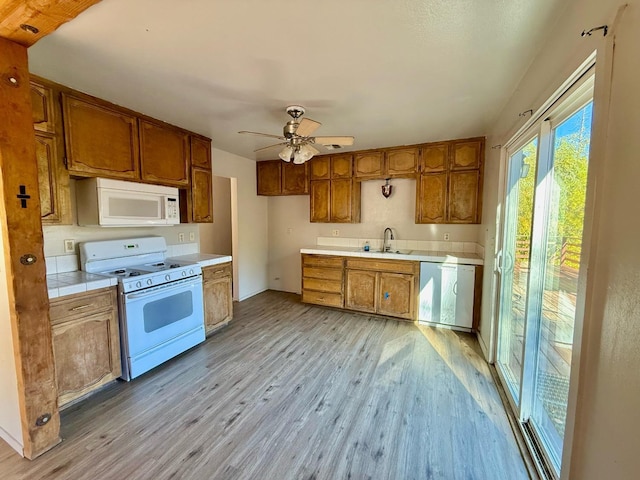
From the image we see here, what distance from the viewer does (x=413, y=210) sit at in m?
4.03

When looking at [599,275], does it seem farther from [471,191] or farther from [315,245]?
[315,245]

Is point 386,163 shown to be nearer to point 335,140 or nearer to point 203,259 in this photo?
point 335,140

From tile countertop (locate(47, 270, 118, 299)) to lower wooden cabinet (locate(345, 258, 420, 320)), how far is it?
9.04ft

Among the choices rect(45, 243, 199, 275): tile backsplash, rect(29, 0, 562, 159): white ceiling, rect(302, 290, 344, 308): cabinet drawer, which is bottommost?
rect(302, 290, 344, 308): cabinet drawer

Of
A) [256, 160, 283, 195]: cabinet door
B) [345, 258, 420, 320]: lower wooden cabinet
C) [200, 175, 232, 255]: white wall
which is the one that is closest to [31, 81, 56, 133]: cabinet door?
[256, 160, 283, 195]: cabinet door

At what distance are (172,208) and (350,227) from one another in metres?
2.59

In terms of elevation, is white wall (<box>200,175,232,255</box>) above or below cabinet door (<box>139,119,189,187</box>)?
below

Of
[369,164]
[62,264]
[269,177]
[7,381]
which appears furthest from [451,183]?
[7,381]

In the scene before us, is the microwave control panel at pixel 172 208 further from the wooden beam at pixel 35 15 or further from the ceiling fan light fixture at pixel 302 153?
the wooden beam at pixel 35 15

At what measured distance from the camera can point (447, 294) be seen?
11.2 feet

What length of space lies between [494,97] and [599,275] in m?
1.89

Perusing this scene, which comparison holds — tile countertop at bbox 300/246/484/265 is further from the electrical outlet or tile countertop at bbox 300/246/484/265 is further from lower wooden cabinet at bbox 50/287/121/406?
the electrical outlet

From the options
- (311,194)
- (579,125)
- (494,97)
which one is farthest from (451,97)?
(311,194)

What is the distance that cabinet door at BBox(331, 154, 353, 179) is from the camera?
13.5 ft
